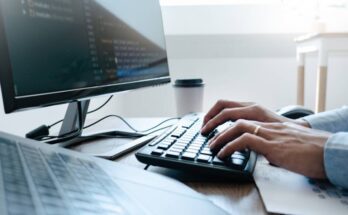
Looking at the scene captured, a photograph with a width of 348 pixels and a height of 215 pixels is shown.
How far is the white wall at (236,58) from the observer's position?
7.13ft

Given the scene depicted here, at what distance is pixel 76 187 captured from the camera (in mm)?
237

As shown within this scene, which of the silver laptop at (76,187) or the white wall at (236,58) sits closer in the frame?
the silver laptop at (76,187)

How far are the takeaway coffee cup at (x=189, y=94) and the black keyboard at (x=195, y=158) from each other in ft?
1.96

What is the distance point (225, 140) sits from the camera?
511mm

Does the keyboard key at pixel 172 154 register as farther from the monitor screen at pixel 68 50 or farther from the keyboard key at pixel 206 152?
the monitor screen at pixel 68 50

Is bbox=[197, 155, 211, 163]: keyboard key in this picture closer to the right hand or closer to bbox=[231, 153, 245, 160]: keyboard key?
bbox=[231, 153, 245, 160]: keyboard key

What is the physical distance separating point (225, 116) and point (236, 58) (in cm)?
162

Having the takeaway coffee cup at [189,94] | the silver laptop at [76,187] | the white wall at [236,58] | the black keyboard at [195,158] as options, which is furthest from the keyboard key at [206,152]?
the white wall at [236,58]

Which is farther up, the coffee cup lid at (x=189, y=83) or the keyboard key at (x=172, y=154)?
the coffee cup lid at (x=189, y=83)

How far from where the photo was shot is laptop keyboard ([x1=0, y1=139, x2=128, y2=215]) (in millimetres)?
186

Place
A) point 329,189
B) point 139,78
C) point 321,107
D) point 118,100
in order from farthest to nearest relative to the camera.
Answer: point 118,100
point 321,107
point 139,78
point 329,189

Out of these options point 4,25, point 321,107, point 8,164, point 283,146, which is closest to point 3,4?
point 4,25

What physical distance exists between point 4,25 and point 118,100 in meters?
1.70

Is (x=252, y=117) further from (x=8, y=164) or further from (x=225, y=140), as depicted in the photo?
(x=8, y=164)
